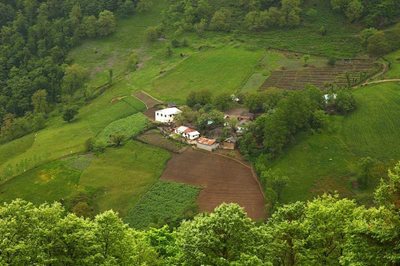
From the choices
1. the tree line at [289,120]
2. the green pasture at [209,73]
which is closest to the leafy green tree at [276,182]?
the tree line at [289,120]

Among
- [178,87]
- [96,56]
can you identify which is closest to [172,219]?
[178,87]

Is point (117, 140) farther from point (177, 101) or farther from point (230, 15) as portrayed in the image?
point (230, 15)

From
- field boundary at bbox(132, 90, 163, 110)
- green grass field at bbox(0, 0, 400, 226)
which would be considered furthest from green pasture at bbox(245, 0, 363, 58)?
field boundary at bbox(132, 90, 163, 110)

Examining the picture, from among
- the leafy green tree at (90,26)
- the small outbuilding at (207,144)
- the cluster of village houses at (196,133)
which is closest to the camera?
the small outbuilding at (207,144)

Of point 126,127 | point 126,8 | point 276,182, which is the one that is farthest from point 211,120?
point 126,8

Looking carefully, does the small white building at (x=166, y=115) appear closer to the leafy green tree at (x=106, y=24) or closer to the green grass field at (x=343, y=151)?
the green grass field at (x=343, y=151)

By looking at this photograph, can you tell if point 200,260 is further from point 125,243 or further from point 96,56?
point 96,56
